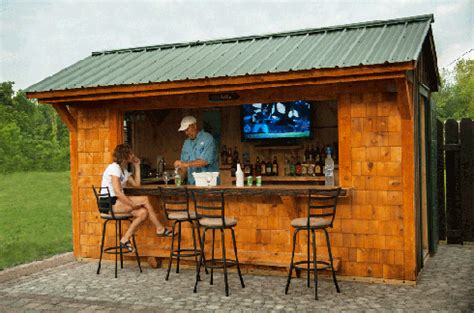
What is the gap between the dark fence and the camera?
30.8 feet

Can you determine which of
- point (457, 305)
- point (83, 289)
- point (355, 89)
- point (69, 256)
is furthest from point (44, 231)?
point (457, 305)

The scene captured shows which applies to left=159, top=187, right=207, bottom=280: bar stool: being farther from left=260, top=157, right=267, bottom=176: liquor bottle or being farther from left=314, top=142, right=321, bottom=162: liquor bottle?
left=314, top=142, right=321, bottom=162: liquor bottle

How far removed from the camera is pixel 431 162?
8664mm

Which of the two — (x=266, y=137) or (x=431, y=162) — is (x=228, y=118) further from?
(x=431, y=162)

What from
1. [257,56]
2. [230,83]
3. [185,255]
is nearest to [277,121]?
[257,56]

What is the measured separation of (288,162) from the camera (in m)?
10.8

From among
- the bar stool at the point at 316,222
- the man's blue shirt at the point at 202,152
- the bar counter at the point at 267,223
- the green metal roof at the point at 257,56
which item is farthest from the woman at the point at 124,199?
the bar stool at the point at 316,222

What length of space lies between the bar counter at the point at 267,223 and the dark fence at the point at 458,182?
10.7 ft

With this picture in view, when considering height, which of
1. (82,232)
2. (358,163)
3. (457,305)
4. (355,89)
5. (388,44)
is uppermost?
(388,44)

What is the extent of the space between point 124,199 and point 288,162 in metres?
4.01

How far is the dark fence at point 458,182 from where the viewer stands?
9.38 metres

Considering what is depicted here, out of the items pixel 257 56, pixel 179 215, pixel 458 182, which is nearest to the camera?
pixel 179 215

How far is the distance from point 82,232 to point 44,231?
15.1ft

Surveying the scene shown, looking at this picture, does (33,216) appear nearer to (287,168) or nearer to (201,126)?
(201,126)
